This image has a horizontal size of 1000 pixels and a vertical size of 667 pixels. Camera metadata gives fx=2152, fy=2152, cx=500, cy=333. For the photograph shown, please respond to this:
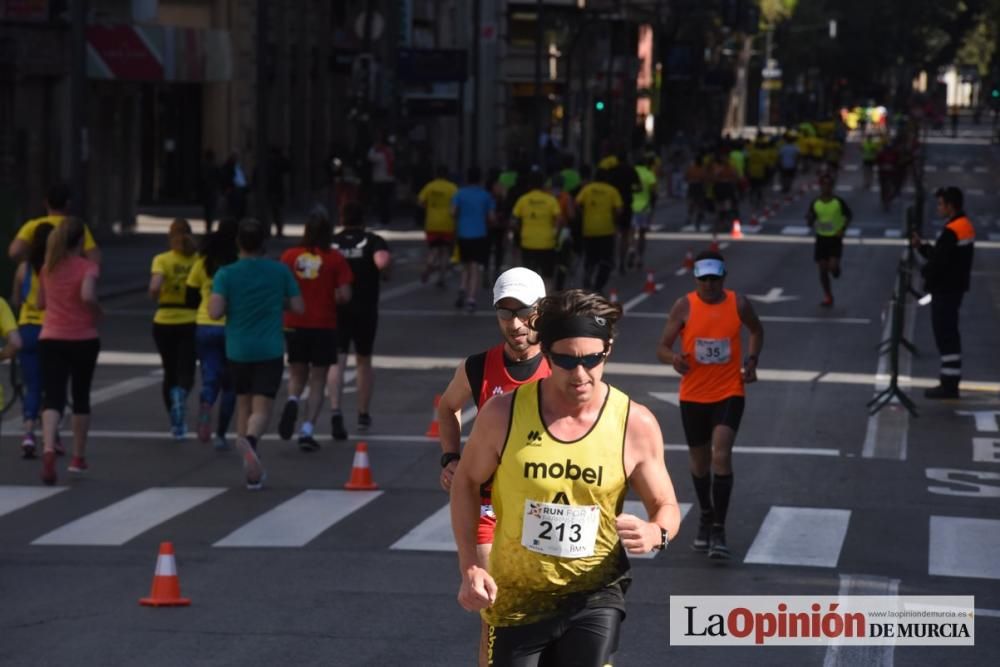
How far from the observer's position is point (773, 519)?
551 inches

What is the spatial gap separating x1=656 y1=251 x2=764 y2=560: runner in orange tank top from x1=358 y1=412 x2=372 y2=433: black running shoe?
18.9 feet

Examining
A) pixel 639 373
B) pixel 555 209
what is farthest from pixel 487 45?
pixel 639 373

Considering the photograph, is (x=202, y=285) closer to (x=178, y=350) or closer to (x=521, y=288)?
(x=178, y=350)

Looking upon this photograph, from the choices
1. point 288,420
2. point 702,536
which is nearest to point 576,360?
point 702,536

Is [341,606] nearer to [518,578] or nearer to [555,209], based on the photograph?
[518,578]

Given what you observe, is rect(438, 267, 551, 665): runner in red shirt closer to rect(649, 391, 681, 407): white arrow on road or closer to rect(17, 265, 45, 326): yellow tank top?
rect(17, 265, 45, 326): yellow tank top

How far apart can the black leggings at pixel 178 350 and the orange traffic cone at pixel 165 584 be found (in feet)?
20.2

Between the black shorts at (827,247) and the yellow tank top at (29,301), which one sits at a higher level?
the yellow tank top at (29,301)

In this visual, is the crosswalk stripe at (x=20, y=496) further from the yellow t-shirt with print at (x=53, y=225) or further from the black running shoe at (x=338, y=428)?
the black running shoe at (x=338, y=428)

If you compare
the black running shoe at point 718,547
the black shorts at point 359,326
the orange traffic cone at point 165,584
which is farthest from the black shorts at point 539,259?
the orange traffic cone at point 165,584

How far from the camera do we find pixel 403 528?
13.5m

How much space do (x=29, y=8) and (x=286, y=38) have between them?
845 inches

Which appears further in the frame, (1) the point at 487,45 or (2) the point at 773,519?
(1) the point at 487,45

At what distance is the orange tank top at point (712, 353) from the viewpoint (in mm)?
12477
